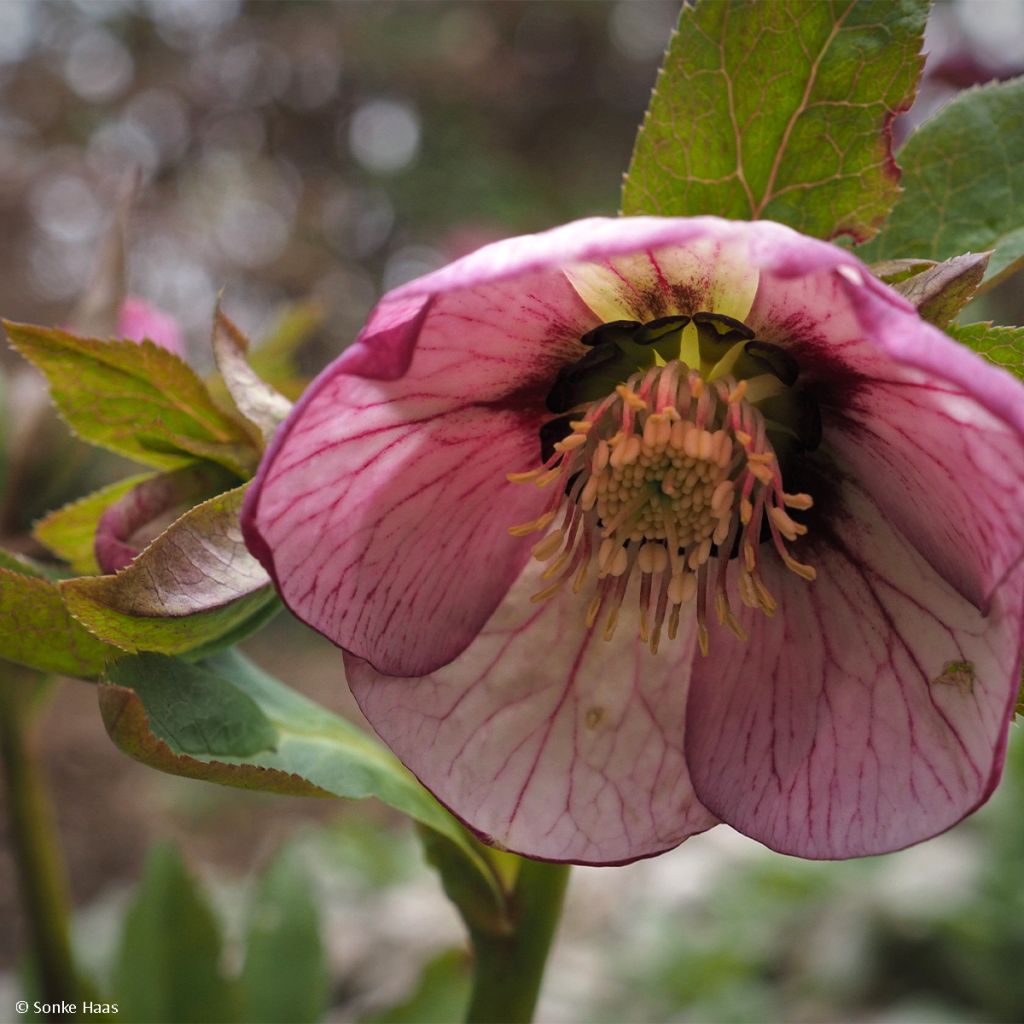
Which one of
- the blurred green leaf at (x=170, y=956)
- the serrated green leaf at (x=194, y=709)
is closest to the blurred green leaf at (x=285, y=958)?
the blurred green leaf at (x=170, y=956)

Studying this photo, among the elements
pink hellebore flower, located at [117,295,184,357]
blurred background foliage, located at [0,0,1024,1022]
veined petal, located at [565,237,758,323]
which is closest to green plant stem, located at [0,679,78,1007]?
pink hellebore flower, located at [117,295,184,357]

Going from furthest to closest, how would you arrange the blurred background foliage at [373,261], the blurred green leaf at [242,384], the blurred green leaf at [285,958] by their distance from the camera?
the blurred background foliage at [373,261] < the blurred green leaf at [285,958] < the blurred green leaf at [242,384]

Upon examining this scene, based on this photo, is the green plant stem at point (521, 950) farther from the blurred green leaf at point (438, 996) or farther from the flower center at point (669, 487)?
the blurred green leaf at point (438, 996)

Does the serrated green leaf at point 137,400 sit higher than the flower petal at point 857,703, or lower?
higher

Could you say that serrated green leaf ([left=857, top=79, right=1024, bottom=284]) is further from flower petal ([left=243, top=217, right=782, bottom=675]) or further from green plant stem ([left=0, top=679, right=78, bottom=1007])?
green plant stem ([left=0, top=679, right=78, bottom=1007])

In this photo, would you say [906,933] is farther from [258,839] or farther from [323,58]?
[323,58]

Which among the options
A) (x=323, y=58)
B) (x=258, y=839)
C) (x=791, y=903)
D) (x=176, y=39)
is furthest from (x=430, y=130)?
(x=791, y=903)

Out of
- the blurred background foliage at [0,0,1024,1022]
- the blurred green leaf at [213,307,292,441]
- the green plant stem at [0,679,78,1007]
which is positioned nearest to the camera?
the blurred green leaf at [213,307,292,441]

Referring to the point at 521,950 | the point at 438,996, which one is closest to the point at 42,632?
the point at 521,950
